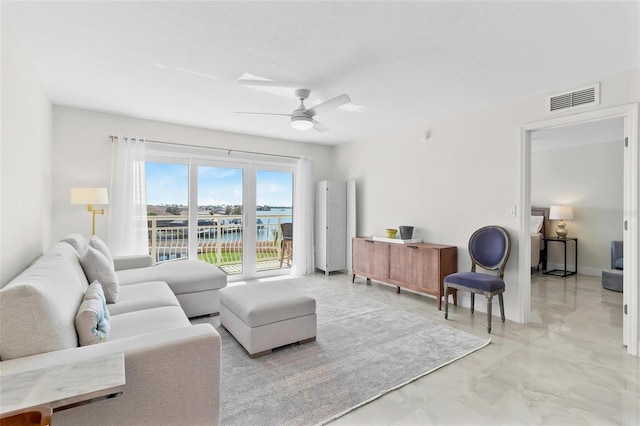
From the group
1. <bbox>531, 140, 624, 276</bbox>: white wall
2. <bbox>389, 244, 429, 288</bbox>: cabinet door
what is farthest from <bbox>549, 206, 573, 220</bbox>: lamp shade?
<bbox>389, 244, 429, 288</bbox>: cabinet door

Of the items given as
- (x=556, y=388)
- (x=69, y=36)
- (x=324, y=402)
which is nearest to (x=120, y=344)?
(x=324, y=402)

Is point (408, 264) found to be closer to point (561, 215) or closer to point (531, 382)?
point (531, 382)

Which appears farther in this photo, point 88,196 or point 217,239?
point 217,239

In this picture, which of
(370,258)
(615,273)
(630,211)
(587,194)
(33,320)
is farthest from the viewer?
(587,194)

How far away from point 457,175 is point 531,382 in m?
2.51

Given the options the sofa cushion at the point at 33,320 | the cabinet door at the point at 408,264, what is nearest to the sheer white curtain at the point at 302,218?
the cabinet door at the point at 408,264

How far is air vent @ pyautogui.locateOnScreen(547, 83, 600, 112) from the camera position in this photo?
9.12 ft

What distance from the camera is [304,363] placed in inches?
94.2

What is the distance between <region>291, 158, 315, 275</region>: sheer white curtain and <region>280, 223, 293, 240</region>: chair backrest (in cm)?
10

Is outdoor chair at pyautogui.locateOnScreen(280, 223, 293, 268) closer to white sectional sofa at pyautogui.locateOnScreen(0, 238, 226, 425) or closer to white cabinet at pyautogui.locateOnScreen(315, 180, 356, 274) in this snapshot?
white cabinet at pyautogui.locateOnScreen(315, 180, 356, 274)

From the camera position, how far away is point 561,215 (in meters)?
5.75

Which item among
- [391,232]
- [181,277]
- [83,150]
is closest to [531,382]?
[391,232]

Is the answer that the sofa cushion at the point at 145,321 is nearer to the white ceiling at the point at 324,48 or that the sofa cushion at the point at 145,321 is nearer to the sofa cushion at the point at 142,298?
the sofa cushion at the point at 142,298

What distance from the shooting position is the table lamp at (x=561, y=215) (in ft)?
18.8
